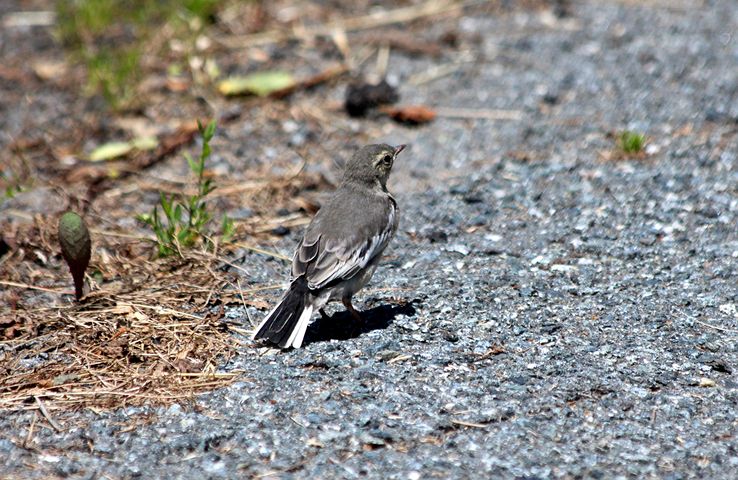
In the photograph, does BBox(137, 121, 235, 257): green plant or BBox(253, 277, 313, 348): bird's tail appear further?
BBox(137, 121, 235, 257): green plant

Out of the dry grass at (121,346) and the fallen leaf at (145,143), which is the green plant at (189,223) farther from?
the fallen leaf at (145,143)

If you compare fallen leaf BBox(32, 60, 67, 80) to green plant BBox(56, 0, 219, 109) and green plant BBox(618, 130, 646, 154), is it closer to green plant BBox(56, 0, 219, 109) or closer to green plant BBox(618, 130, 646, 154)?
green plant BBox(56, 0, 219, 109)

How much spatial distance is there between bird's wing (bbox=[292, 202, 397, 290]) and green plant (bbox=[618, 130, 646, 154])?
10.0ft

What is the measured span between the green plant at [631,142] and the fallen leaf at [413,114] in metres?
1.98

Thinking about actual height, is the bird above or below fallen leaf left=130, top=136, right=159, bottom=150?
above

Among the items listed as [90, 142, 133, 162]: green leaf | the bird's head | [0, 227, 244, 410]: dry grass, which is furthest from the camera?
[90, 142, 133, 162]: green leaf

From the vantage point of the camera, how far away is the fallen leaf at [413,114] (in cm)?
961

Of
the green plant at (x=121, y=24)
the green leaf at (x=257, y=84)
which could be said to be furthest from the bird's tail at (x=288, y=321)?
the green plant at (x=121, y=24)

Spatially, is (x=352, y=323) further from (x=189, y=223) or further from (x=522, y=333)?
(x=189, y=223)

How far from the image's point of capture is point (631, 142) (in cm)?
835

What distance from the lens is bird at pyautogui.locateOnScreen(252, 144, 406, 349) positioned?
5770mm

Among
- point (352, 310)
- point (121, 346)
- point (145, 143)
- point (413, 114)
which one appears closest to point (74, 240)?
point (121, 346)


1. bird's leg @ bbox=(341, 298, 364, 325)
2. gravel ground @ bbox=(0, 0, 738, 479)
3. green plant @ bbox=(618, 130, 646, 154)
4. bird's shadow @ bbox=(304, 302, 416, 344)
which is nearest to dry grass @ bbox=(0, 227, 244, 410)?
gravel ground @ bbox=(0, 0, 738, 479)

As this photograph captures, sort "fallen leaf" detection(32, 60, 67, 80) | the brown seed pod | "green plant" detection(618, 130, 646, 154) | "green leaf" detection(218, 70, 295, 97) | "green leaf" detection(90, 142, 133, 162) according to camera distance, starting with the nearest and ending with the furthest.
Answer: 1. the brown seed pod
2. "green plant" detection(618, 130, 646, 154)
3. "green leaf" detection(90, 142, 133, 162)
4. "green leaf" detection(218, 70, 295, 97)
5. "fallen leaf" detection(32, 60, 67, 80)
